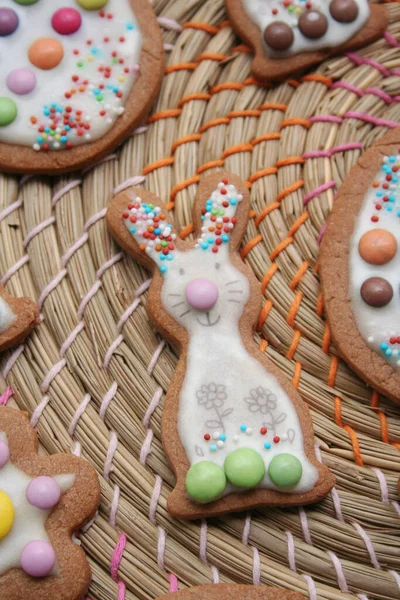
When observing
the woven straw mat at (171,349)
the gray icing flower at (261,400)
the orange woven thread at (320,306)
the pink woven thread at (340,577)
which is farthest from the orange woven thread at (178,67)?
the pink woven thread at (340,577)

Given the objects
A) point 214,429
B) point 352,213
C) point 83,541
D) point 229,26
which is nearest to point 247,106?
point 229,26

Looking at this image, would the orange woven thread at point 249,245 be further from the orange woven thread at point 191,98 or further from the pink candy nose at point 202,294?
the orange woven thread at point 191,98

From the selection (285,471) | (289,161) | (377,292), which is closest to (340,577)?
(285,471)

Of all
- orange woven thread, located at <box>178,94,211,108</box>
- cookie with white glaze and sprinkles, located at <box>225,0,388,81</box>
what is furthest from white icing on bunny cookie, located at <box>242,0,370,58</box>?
orange woven thread, located at <box>178,94,211,108</box>

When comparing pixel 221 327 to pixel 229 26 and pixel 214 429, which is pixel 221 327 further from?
pixel 229 26

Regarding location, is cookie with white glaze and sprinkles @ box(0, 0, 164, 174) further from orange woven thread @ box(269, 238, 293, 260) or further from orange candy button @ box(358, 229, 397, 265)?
orange candy button @ box(358, 229, 397, 265)

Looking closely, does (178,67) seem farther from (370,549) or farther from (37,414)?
(370,549)
